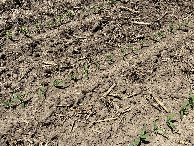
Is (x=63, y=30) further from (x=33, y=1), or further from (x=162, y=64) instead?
(x=162, y=64)

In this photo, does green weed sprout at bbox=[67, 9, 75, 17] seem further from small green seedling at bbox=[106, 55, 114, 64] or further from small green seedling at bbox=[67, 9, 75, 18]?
small green seedling at bbox=[106, 55, 114, 64]

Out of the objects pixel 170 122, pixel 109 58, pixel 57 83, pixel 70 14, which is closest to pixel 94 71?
pixel 109 58

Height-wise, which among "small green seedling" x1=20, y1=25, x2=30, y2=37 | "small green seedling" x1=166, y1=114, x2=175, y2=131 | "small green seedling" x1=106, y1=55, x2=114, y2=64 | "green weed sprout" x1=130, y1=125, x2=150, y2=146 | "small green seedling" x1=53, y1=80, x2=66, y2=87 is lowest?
"green weed sprout" x1=130, y1=125, x2=150, y2=146

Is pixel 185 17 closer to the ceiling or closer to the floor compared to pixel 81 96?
closer to the ceiling

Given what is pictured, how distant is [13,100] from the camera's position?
2068 millimetres

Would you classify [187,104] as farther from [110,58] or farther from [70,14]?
[70,14]

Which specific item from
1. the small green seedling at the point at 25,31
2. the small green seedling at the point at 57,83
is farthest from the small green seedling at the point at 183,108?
the small green seedling at the point at 25,31

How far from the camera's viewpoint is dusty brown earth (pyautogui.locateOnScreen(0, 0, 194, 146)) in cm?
194

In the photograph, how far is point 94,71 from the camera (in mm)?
2193

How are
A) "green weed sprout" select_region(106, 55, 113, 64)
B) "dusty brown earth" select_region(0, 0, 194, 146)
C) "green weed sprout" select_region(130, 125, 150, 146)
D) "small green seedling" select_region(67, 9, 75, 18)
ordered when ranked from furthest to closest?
1. "small green seedling" select_region(67, 9, 75, 18)
2. "green weed sprout" select_region(106, 55, 113, 64)
3. "dusty brown earth" select_region(0, 0, 194, 146)
4. "green weed sprout" select_region(130, 125, 150, 146)

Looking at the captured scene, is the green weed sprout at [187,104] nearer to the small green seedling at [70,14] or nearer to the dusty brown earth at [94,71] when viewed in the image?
the dusty brown earth at [94,71]

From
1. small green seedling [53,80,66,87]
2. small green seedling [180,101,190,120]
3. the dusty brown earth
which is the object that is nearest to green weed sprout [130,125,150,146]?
the dusty brown earth

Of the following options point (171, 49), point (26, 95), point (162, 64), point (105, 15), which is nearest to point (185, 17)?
point (171, 49)

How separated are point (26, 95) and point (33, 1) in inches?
46.2
